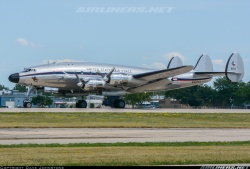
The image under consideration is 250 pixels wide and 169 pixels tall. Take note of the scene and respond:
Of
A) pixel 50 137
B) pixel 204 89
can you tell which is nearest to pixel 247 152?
pixel 50 137

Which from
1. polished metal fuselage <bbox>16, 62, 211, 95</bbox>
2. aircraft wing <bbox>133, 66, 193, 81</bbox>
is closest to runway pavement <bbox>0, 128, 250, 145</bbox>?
polished metal fuselage <bbox>16, 62, 211, 95</bbox>

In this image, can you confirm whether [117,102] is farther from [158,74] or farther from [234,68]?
[234,68]

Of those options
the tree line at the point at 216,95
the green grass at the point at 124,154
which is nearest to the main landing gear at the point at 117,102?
the green grass at the point at 124,154

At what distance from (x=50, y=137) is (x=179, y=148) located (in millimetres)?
7369

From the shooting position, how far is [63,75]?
65.8 meters

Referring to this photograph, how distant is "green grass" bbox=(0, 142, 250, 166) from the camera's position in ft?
66.1

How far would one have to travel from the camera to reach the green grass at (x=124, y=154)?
2014 cm

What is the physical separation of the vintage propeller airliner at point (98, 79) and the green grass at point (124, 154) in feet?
130

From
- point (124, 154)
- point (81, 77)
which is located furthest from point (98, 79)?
point (124, 154)

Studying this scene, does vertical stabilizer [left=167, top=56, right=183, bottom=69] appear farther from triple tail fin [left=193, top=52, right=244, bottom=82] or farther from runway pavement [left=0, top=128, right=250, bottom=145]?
runway pavement [left=0, top=128, right=250, bottom=145]

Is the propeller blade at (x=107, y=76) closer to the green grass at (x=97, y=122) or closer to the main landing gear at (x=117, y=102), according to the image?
the main landing gear at (x=117, y=102)

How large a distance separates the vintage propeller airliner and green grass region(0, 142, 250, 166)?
39516 millimetres

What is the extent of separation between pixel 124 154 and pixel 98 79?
149ft

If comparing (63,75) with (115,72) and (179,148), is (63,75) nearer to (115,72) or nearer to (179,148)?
(115,72)
